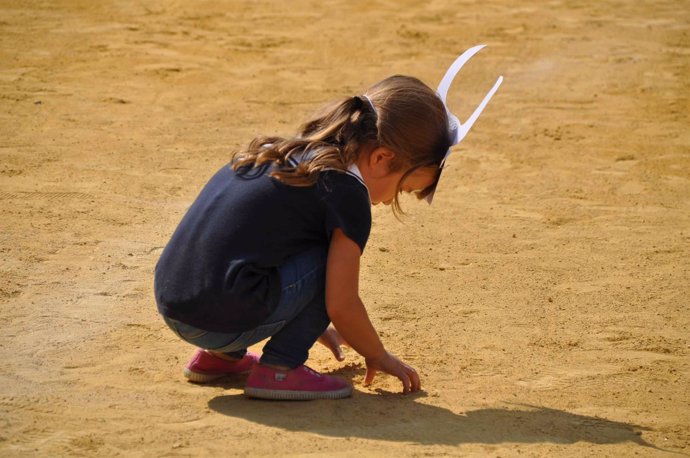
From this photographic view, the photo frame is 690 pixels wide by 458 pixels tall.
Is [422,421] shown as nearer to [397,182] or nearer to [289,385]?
[289,385]

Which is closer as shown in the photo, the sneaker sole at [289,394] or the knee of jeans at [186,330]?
the knee of jeans at [186,330]

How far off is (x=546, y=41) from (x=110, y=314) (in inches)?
219

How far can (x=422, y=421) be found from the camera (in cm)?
311

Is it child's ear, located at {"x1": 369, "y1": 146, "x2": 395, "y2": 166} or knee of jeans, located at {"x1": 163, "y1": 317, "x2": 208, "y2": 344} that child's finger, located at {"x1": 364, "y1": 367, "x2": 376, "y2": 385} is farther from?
child's ear, located at {"x1": 369, "y1": 146, "x2": 395, "y2": 166}

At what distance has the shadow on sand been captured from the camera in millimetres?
3016

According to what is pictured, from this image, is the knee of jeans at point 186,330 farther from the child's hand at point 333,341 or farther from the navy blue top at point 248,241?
the child's hand at point 333,341

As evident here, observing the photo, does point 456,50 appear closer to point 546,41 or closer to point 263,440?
point 546,41

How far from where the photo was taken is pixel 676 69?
25.5 ft

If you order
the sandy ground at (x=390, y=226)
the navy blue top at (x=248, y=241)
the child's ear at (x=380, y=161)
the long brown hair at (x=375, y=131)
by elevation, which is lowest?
the sandy ground at (x=390, y=226)

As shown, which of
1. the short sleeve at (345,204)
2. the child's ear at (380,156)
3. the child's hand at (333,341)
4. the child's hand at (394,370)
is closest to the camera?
the short sleeve at (345,204)

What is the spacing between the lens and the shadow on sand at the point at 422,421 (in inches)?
119

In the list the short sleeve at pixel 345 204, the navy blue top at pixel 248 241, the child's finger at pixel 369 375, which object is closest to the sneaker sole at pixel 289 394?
the child's finger at pixel 369 375

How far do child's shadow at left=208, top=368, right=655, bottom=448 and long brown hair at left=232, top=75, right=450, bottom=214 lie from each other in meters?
0.71

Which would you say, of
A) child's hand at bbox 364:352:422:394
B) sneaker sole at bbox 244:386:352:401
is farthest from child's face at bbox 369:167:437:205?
sneaker sole at bbox 244:386:352:401
